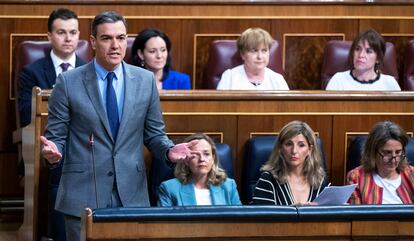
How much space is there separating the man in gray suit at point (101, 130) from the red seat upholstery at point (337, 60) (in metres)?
1.85

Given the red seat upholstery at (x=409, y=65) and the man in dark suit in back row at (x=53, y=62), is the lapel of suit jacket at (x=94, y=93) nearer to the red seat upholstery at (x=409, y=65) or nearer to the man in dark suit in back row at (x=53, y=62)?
the man in dark suit in back row at (x=53, y=62)

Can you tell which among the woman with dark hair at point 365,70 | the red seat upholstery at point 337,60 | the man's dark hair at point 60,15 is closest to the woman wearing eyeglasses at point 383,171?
the woman with dark hair at point 365,70

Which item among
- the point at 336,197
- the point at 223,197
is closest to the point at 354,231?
the point at 336,197

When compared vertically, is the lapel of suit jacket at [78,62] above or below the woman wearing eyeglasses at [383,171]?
above

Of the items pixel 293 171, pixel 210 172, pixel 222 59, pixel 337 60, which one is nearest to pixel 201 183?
pixel 210 172

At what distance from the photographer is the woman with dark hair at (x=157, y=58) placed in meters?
4.17

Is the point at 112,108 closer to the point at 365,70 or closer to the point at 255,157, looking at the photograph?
the point at 255,157

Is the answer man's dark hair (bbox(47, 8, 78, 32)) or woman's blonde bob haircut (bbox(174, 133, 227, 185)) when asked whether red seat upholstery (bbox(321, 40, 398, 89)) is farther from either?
woman's blonde bob haircut (bbox(174, 133, 227, 185))

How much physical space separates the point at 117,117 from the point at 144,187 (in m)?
0.21

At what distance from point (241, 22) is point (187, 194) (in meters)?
1.53

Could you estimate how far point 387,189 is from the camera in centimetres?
353

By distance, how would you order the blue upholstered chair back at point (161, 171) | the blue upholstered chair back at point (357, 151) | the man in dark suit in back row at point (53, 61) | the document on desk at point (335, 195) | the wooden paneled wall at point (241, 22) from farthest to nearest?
the wooden paneled wall at point (241, 22)
the man in dark suit in back row at point (53, 61)
the blue upholstered chair back at point (357, 151)
the blue upholstered chair back at point (161, 171)
the document on desk at point (335, 195)

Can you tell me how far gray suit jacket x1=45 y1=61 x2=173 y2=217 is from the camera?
9.20 feet

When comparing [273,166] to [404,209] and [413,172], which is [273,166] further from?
[404,209]
